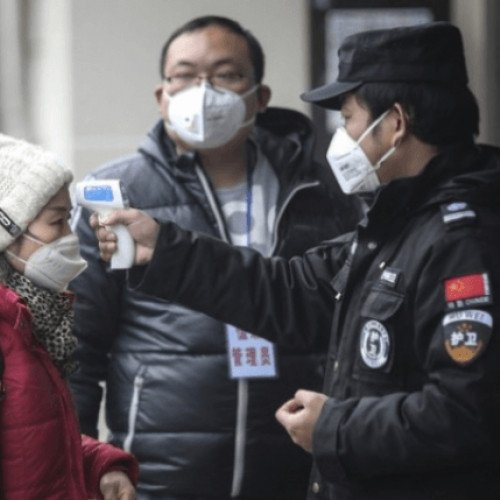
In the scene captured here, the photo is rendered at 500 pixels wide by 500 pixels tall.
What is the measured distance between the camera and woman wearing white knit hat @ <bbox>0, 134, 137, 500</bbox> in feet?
11.7

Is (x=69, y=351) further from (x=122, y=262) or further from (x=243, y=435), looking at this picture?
(x=243, y=435)

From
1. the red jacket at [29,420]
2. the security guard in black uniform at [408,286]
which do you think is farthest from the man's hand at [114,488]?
the security guard in black uniform at [408,286]

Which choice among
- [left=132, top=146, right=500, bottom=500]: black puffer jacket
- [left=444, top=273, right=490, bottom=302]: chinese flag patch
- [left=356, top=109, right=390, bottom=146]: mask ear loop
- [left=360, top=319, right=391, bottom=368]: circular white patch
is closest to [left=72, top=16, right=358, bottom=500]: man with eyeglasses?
[left=132, top=146, right=500, bottom=500]: black puffer jacket

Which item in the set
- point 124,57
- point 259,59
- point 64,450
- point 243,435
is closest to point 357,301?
point 64,450

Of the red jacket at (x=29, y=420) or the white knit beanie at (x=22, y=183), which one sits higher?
the white knit beanie at (x=22, y=183)

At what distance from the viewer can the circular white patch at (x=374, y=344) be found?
12.3 feet

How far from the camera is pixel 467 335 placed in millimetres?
3570

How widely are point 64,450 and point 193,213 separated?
1.44m

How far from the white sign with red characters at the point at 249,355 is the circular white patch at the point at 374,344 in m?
1.10

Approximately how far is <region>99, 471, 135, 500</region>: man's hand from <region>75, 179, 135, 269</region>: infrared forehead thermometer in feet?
2.01

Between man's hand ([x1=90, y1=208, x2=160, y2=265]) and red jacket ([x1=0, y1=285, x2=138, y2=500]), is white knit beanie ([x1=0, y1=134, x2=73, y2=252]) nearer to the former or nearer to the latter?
red jacket ([x1=0, y1=285, x2=138, y2=500])

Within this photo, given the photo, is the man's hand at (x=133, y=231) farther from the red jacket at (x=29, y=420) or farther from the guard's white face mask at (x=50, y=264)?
the red jacket at (x=29, y=420)

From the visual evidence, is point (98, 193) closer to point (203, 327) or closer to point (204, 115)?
point (203, 327)

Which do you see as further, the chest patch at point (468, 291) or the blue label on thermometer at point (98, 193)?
the blue label on thermometer at point (98, 193)
